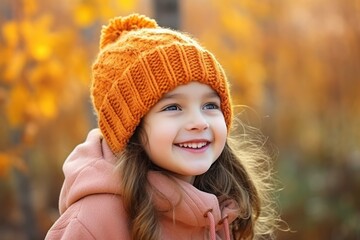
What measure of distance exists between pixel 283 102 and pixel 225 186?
266 inches

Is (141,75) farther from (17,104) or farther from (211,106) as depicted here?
(17,104)

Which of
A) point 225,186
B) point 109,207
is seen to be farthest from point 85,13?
point 109,207

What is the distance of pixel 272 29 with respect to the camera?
9.16 metres

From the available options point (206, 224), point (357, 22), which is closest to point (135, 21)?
point (206, 224)

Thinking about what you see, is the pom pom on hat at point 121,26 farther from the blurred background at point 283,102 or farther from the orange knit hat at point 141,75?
the blurred background at point 283,102

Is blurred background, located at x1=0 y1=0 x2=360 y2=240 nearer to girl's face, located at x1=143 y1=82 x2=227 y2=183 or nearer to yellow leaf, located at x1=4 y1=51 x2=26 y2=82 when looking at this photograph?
yellow leaf, located at x1=4 y1=51 x2=26 y2=82

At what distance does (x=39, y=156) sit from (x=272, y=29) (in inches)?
124

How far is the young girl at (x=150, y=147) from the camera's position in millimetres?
2426

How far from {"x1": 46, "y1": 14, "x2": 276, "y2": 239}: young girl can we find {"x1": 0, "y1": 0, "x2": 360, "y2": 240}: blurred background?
145 inches

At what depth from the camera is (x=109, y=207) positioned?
242cm

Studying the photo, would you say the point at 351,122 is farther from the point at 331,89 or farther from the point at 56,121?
the point at 56,121

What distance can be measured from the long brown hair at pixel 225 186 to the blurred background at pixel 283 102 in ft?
11.3

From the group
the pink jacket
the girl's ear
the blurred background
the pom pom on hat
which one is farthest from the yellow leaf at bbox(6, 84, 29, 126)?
the girl's ear

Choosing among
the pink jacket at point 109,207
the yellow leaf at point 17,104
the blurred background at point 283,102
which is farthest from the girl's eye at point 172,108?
the blurred background at point 283,102
